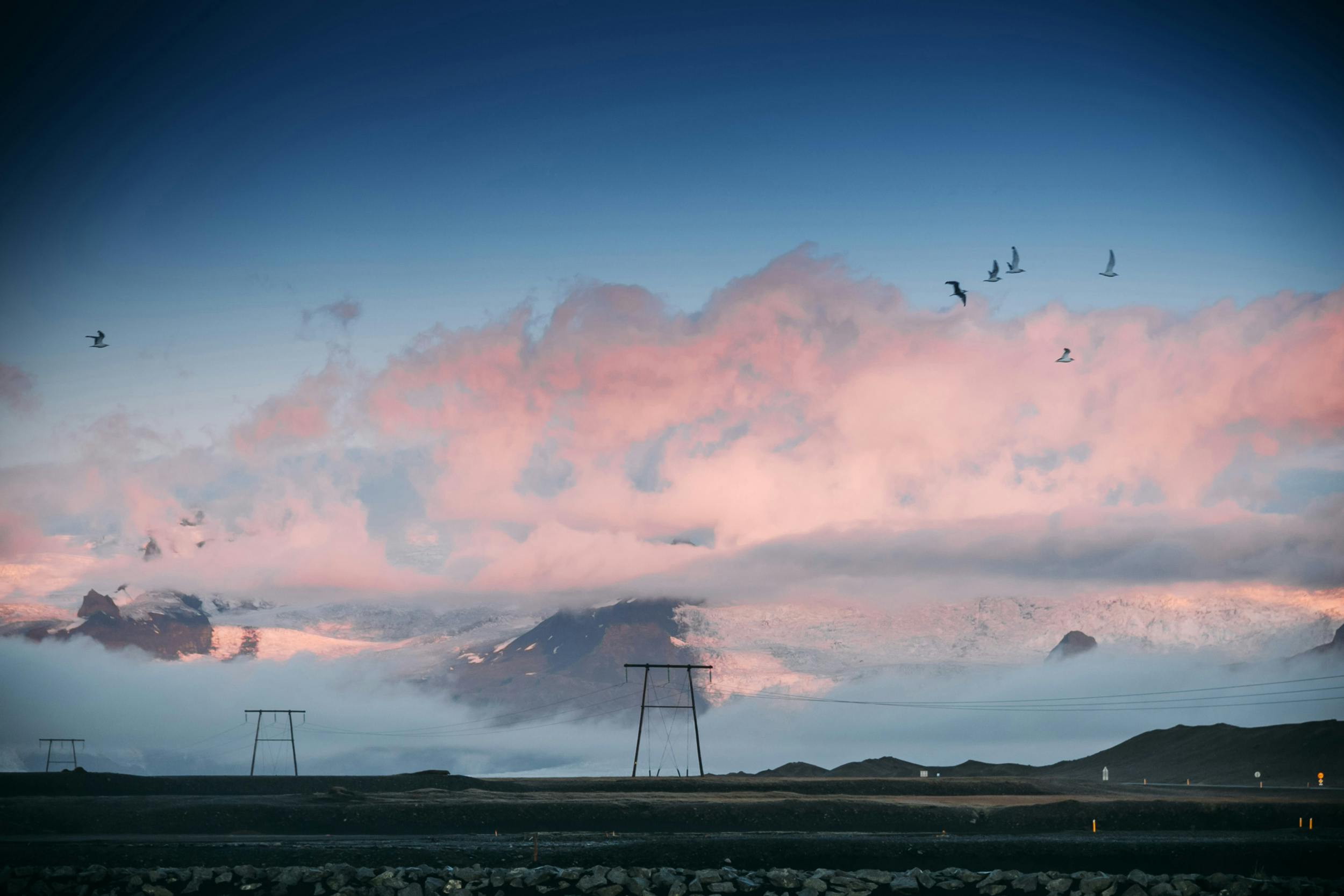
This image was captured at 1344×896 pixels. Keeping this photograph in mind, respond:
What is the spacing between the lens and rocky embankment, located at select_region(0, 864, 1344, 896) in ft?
196

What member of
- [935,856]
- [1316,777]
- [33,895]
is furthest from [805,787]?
[1316,777]

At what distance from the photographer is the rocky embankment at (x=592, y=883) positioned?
5959 cm

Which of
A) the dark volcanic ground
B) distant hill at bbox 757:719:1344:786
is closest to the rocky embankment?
the dark volcanic ground

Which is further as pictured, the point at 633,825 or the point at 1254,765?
the point at 1254,765

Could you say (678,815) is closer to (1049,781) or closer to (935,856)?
(935,856)

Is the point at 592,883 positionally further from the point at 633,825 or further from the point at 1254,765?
the point at 1254,765

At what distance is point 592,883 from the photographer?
A: 60.1 metres

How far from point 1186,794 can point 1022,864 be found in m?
59.9

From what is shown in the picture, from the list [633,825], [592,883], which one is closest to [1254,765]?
[633,825]

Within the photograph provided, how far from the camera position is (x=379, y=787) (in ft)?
369

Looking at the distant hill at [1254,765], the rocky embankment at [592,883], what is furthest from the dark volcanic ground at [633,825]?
the distant hill at [1254,765]

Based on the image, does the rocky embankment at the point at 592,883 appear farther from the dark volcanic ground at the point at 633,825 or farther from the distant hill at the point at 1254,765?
the distant hill at the point at 1254,765

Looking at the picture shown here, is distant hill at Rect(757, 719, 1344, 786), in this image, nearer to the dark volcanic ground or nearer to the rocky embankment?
the dark volcanic ground

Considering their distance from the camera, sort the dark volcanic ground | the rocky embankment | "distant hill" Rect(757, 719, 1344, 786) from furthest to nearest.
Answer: "distant hill" Rect(757, 719, 1344, 786) < the dark volcanic ground < the rocky embankment
